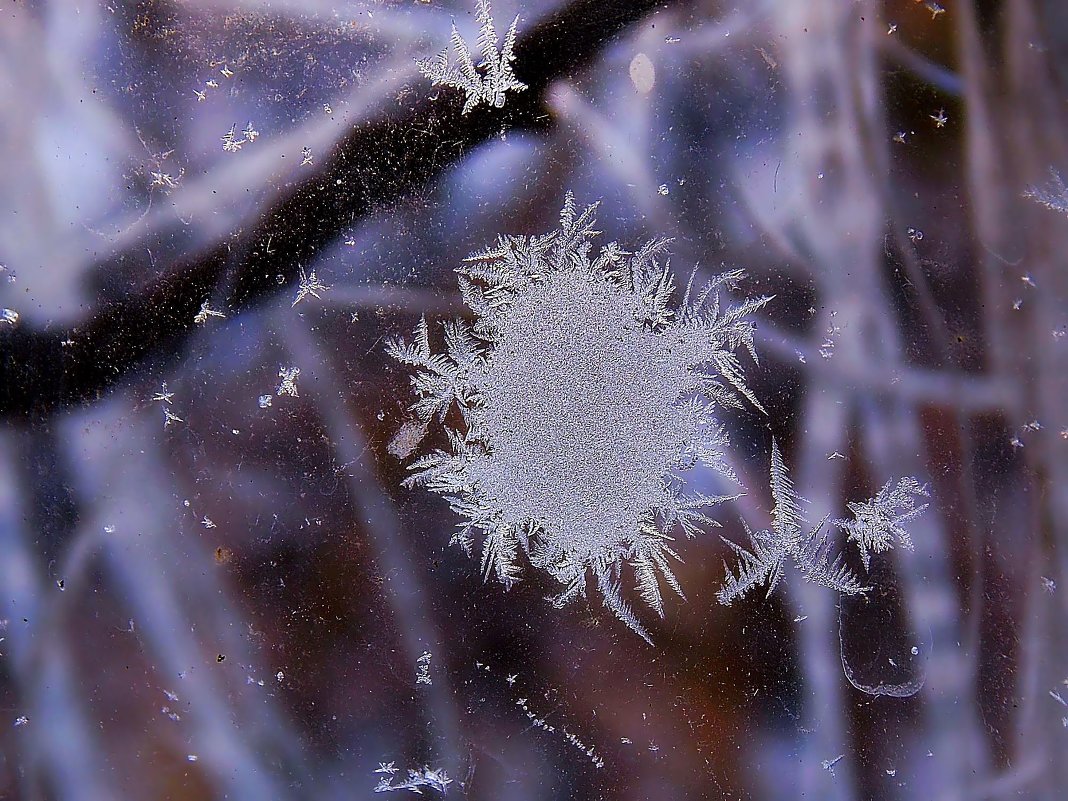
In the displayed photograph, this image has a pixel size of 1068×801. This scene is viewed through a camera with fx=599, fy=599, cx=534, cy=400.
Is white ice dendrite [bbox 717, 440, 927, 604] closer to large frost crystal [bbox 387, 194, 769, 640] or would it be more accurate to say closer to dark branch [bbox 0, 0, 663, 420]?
large frost crystal [bbox 387, 194, 769, 640]

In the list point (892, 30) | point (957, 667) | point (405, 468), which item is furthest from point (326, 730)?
point (892, 30)

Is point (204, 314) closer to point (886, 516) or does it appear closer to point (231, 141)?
point (231, 141)

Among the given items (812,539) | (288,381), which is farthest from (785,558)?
(288,381)

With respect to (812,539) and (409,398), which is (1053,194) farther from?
(409,398)

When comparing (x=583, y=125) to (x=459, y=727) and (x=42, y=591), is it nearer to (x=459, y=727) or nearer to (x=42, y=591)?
(x=459, y=727)

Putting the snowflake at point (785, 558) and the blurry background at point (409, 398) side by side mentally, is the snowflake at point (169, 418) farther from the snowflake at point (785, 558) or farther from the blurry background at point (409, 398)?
the snowflake at point (785, 558)

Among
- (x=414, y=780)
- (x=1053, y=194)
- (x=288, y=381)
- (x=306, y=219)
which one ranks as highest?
(x=306, y=219)

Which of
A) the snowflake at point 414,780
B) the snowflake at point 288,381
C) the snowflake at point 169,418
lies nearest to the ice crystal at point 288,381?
the snowflake at point 288,381

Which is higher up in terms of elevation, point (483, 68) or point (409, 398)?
point (483, 68)
